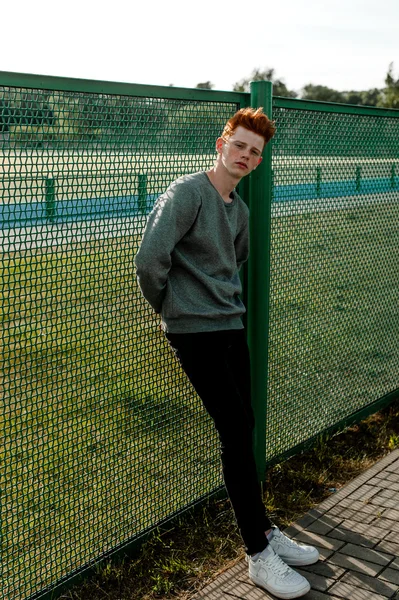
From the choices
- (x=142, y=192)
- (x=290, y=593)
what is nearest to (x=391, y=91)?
(x=142, y=192)

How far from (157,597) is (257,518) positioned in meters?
0.57

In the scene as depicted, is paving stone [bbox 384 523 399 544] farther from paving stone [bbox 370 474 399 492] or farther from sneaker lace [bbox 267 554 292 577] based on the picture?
sneaker lace [bbox 267 554 292 577]

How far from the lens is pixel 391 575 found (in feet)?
11.4

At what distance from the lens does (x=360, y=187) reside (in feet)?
16.3

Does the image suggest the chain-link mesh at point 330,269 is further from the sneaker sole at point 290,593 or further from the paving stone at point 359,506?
the sneaker sole at point 290,593

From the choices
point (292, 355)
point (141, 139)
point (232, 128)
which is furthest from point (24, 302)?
point (292, 355)

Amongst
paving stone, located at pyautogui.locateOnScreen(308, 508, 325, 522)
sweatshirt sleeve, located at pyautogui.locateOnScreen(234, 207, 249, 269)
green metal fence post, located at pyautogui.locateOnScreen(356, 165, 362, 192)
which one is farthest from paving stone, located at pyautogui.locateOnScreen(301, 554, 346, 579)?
green metal fence post, located at pyautogui.locateOnScreen(356, 165, 362, 192)

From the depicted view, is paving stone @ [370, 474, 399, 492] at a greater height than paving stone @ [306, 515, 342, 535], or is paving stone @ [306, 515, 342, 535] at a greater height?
paving stone @ [306, 515, 342, 535]

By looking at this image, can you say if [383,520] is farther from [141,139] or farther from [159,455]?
[141,139]

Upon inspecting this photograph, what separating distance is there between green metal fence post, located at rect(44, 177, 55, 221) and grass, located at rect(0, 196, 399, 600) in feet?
0.46

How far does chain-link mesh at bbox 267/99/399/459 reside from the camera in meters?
4.35

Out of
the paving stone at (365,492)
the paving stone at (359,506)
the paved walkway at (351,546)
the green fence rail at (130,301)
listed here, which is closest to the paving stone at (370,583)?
the paved walkway at (351,546)

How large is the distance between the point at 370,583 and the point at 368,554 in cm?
26

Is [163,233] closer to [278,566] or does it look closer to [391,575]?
[278,566]
